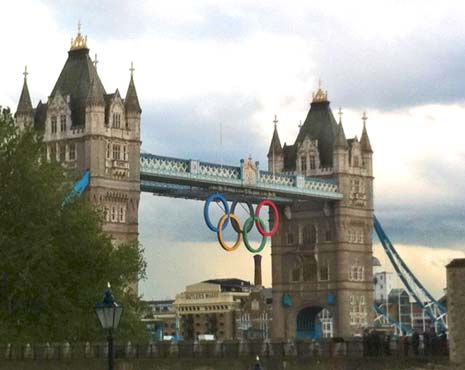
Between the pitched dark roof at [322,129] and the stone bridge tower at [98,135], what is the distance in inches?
1104

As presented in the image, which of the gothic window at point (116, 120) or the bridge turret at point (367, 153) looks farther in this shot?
the bridge turret at point (367, 153)

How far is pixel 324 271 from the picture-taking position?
396ft

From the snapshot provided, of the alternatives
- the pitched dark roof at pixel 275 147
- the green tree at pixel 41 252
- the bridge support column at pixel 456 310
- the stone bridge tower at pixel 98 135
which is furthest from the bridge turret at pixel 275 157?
the bridge support column at pixel 456 310

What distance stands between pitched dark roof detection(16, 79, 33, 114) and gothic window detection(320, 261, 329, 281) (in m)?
34.5

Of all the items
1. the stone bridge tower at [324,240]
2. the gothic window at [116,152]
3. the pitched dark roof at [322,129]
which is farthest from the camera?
the pitched dark roof at [322,129]

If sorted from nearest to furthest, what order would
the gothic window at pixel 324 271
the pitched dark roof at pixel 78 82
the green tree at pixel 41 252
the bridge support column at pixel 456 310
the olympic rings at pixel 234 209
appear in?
the bridge support column at pixel 456 310
the green tree at pixel 41 252
the pitched dark roof at pixel 78 82
the olympic rings at pixel 234 209
the gothic window at pixel 324 271

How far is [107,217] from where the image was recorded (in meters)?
95.7

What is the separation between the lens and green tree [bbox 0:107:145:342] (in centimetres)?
5884

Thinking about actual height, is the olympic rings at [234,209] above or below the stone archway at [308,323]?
above

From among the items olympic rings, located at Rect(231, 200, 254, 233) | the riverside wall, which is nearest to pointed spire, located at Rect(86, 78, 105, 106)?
olympic rings, located at Rect(231, 200, 254, 233)

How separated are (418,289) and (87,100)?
6197cm

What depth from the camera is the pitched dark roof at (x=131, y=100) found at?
98.8 m

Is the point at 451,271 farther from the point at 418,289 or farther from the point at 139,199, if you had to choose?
the point at 418,289

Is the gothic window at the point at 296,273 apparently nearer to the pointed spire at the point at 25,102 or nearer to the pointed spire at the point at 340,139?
the pointed spire at the point at 340,139
